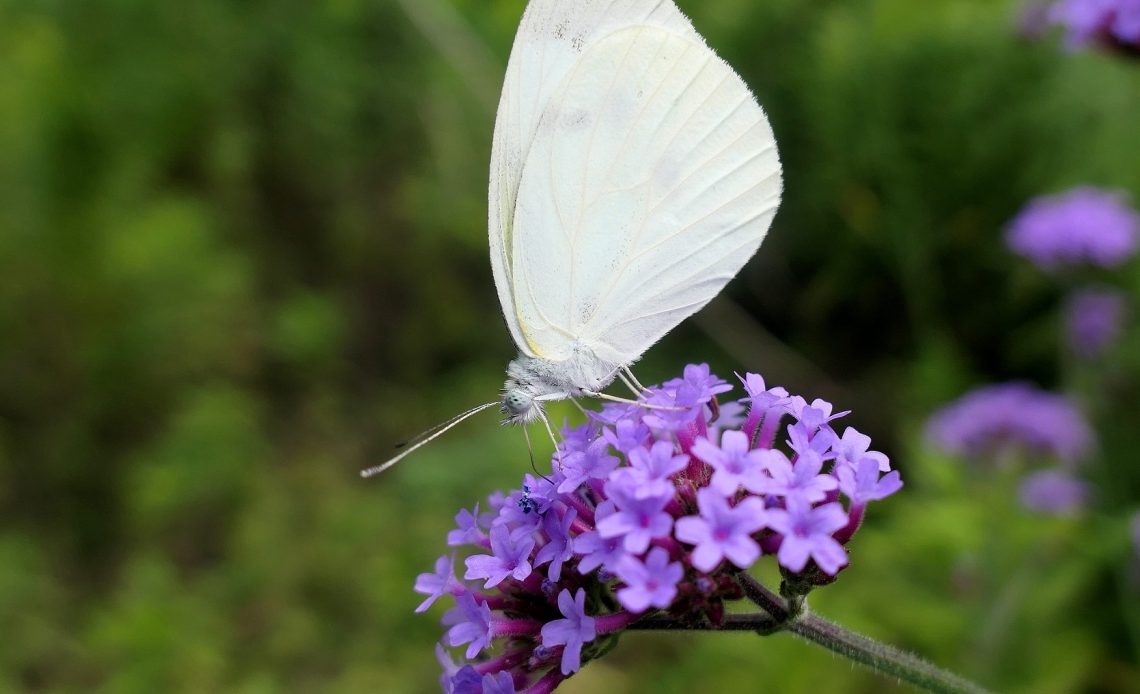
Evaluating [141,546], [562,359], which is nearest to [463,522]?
[562,359]

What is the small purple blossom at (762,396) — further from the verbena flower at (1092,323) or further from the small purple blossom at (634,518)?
the verbena flower at (1092,323)

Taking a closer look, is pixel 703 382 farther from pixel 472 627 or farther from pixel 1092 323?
pixel 1092 323

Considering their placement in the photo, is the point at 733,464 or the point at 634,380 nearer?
the point at 733,464

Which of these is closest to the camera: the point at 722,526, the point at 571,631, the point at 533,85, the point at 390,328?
the point at 722,526

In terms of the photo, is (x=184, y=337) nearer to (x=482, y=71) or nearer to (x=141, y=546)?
(x=141, y=546)

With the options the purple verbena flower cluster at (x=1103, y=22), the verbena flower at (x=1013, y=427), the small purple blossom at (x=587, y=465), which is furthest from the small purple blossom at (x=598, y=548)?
the verbena flower at (x=1013, y=427)

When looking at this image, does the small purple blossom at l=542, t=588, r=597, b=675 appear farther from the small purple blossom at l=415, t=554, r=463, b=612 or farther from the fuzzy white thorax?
the fuzzy white thorax

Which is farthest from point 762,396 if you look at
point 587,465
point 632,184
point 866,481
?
point 632,184
